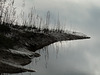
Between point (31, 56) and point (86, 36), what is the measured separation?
12073mm

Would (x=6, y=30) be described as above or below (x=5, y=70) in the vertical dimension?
above

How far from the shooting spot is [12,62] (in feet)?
48.8

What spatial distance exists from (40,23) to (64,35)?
316 cm

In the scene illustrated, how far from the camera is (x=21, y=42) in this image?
19.4 meters

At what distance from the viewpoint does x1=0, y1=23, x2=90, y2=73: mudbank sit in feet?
47.6

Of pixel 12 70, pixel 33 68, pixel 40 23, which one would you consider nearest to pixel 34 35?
pixel 40 23

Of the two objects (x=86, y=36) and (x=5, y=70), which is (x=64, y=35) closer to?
(x=86, y=36)

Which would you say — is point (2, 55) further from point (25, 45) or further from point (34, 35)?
point (34, 35)

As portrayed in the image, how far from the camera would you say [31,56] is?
17.1 m

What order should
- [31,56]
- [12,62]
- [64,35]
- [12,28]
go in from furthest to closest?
[64,35] < [12,28] < [31,56] < [12,62]

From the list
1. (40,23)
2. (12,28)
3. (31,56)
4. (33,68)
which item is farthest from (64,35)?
(33,68)

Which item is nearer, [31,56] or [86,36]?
[31,56]

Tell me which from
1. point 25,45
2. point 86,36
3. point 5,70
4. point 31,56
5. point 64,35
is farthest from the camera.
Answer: point 86,36

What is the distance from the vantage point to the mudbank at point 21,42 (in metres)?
14.5
